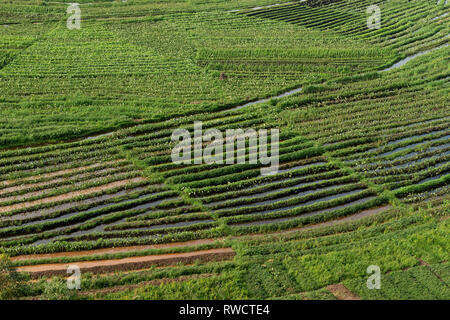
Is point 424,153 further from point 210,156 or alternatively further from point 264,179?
point 210,156

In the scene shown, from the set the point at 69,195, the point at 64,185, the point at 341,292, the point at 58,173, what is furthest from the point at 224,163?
the point at 341,292

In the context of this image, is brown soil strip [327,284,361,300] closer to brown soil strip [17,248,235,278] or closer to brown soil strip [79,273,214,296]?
brown soil strip [17,248,235,278]

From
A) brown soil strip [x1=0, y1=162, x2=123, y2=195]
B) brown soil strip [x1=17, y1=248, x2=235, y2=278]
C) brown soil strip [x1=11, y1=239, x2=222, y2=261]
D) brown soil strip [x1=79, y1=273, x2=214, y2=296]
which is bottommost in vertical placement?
brown soil strip [x1=79, y1=273, x2=214, y2=296]

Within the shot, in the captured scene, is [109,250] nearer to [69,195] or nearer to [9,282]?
[9,282]

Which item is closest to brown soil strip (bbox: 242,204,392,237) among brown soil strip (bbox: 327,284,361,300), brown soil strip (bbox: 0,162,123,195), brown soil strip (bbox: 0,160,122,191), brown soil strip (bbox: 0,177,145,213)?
brown soil strip (bbox: 327,284,361,300)

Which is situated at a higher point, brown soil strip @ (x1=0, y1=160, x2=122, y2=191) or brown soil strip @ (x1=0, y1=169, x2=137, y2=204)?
brown soil strip @ (x1=0, y1=160, x2=122, y2=191)

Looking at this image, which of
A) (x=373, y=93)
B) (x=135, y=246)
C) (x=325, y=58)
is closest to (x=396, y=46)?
(x=325, y=58)

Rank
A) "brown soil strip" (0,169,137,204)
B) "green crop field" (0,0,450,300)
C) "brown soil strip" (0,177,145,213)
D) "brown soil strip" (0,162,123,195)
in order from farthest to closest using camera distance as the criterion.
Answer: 1. "brown soil strip" (0,162,123,195)
2. "brown soil strip" (0,169,137,204)
3. "brown soil strip" (0,177,145,213)
4. "green crop field" (0,0,450,300)
